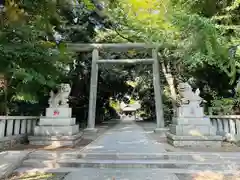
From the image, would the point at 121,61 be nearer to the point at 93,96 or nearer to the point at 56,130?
the point at 93,96

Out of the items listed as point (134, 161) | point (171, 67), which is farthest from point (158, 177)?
point (171, 67)

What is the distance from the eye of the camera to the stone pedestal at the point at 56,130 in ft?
24.0

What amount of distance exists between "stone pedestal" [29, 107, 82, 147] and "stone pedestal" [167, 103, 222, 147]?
330 centimetres

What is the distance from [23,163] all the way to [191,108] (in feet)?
16.4

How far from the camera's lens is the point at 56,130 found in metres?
7.69

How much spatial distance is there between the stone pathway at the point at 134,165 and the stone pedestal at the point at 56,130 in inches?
65.3

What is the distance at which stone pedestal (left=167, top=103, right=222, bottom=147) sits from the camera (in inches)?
271

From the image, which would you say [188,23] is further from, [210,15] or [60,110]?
[60,110]

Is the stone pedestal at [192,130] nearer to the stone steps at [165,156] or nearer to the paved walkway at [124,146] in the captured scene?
the paved walkway at [124,146]

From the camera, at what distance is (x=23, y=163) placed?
5137 mm

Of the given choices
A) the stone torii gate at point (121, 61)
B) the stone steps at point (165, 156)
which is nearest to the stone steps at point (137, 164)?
the stone steps at point (165, 156)

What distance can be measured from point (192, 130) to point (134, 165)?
287cm

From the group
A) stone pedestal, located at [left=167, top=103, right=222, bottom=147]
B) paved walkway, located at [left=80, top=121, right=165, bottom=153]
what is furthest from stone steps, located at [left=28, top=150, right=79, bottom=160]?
stone pedestal, located at [left=167, top=103, right=222, bottom=147]

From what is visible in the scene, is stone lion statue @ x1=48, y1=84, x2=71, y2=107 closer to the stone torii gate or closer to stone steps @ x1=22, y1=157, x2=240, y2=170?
stone steps @ x1=22, y1=157, x2=240, y2=170
